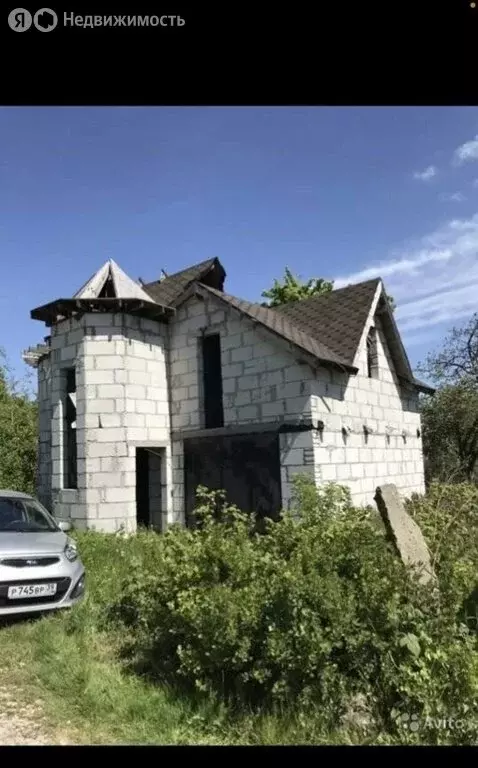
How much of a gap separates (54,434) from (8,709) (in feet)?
26.4

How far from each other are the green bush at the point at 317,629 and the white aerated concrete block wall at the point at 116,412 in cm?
593

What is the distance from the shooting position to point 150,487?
12.2 metres

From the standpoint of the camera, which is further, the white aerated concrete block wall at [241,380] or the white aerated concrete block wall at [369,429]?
the white aerated concrete block wall at [369,429]

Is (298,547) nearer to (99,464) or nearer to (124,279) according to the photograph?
(99,464)

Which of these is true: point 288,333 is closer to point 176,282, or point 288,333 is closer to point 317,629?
point 176,282

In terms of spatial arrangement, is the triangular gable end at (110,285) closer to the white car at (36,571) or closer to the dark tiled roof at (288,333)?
the dark tiled roof at (288,333)

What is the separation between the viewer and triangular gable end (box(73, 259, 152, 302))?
39.8 ft

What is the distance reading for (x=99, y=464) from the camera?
10.8m

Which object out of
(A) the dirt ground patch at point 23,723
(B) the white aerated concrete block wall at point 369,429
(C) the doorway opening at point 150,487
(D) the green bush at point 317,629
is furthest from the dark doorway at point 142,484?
(A) the dirt ground patch at point 23,723

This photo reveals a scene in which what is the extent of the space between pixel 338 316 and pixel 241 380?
339cm

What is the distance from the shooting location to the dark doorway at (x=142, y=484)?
40.0 ft

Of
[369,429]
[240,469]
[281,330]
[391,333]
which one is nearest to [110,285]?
[281,330]

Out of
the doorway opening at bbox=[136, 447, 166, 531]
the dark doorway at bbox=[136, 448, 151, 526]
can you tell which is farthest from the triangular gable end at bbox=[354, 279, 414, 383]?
the dark doorway at bbox=[136, 448, 151, 526]
